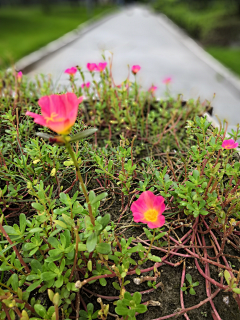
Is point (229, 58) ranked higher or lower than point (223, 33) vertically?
lower

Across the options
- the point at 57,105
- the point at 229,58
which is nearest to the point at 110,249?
the point at 57,105

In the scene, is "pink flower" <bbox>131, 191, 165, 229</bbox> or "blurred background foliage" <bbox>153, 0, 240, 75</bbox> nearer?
"pink flower" <bbox>131, 191, 165, 229</bbox>

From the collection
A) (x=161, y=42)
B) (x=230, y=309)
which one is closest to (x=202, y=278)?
(x=230, y=309)

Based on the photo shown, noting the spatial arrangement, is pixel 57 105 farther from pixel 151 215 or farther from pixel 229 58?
pixel 229 58

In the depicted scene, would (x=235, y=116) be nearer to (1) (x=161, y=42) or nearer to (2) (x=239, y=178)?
(2) (x=239, y=178)

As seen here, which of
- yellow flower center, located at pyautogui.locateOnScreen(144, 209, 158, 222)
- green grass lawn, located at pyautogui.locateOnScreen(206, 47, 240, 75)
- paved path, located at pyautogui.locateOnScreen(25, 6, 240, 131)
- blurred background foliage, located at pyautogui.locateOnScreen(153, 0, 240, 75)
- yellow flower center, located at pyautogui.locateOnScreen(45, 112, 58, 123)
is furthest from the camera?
blurred background foliage, located at pyautogui.locateOnScreen(153, 0, 240, 75)

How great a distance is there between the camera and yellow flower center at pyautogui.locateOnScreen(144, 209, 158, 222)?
0.88 m

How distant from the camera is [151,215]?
900 mm

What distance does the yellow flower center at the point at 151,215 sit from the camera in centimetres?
88

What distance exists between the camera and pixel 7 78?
200 cm

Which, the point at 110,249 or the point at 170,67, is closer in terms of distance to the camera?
the point at 110,249

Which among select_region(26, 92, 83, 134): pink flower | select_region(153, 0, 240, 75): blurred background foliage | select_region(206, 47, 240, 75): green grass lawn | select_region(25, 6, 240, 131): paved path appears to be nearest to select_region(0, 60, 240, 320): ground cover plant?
select_region(26, 92, 83, 134): pink flower

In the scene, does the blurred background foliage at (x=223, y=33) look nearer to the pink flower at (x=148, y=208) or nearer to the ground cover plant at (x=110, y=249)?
the ground cover plant at (x=110, y=249)

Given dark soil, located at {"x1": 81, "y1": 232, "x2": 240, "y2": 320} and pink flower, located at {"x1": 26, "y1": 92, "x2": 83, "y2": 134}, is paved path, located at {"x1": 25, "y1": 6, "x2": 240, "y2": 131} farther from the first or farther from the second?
dark soil, located at {"x1": 81, "y1": 232, "x2": 240, "y2": 320}
